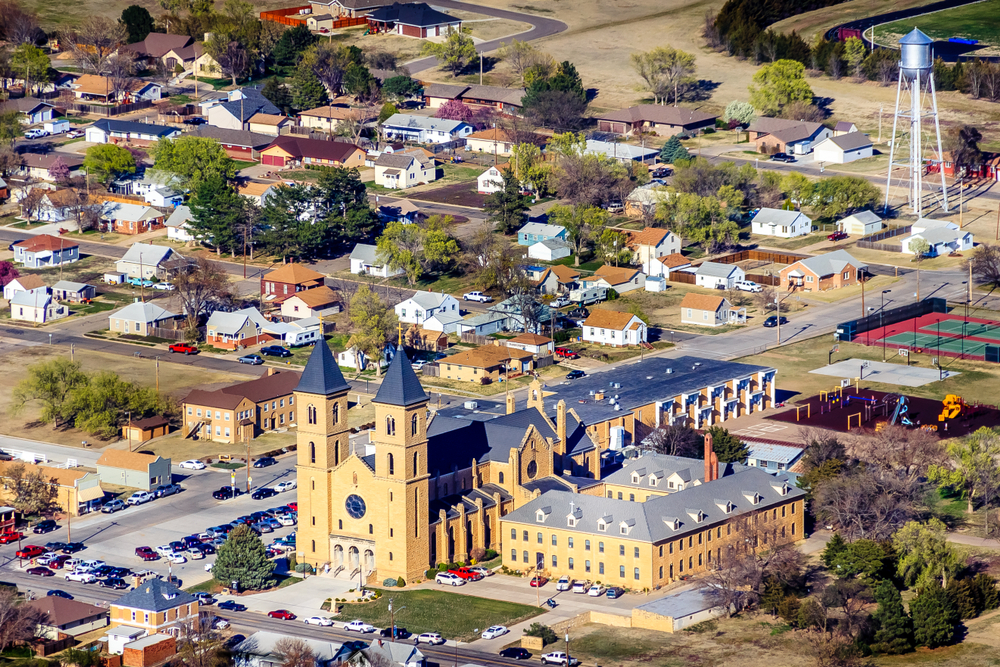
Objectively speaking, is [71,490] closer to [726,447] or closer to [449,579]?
[449,579]

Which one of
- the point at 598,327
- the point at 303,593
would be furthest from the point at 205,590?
the point at 598,327

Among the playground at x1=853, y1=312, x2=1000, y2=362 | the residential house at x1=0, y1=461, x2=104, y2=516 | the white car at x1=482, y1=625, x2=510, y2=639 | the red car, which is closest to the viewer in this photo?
the white car at x1=482, y1=625, x2=510, y2=639

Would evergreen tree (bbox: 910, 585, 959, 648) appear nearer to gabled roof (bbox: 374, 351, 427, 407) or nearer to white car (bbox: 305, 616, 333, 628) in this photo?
gabled roof (bbox: 374, 351, 427, 407)

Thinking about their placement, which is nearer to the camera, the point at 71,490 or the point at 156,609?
the point at 156,609

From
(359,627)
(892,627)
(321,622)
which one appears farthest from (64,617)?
(892,627)

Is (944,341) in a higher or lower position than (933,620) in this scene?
higher

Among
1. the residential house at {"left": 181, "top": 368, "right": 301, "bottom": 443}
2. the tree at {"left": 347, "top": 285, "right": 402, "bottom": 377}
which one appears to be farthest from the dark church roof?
the tree at {"left": 347, "top": 285, "right": 402, "bottom": 377}

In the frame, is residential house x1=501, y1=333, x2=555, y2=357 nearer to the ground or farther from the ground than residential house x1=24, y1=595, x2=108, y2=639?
farther from the ground
